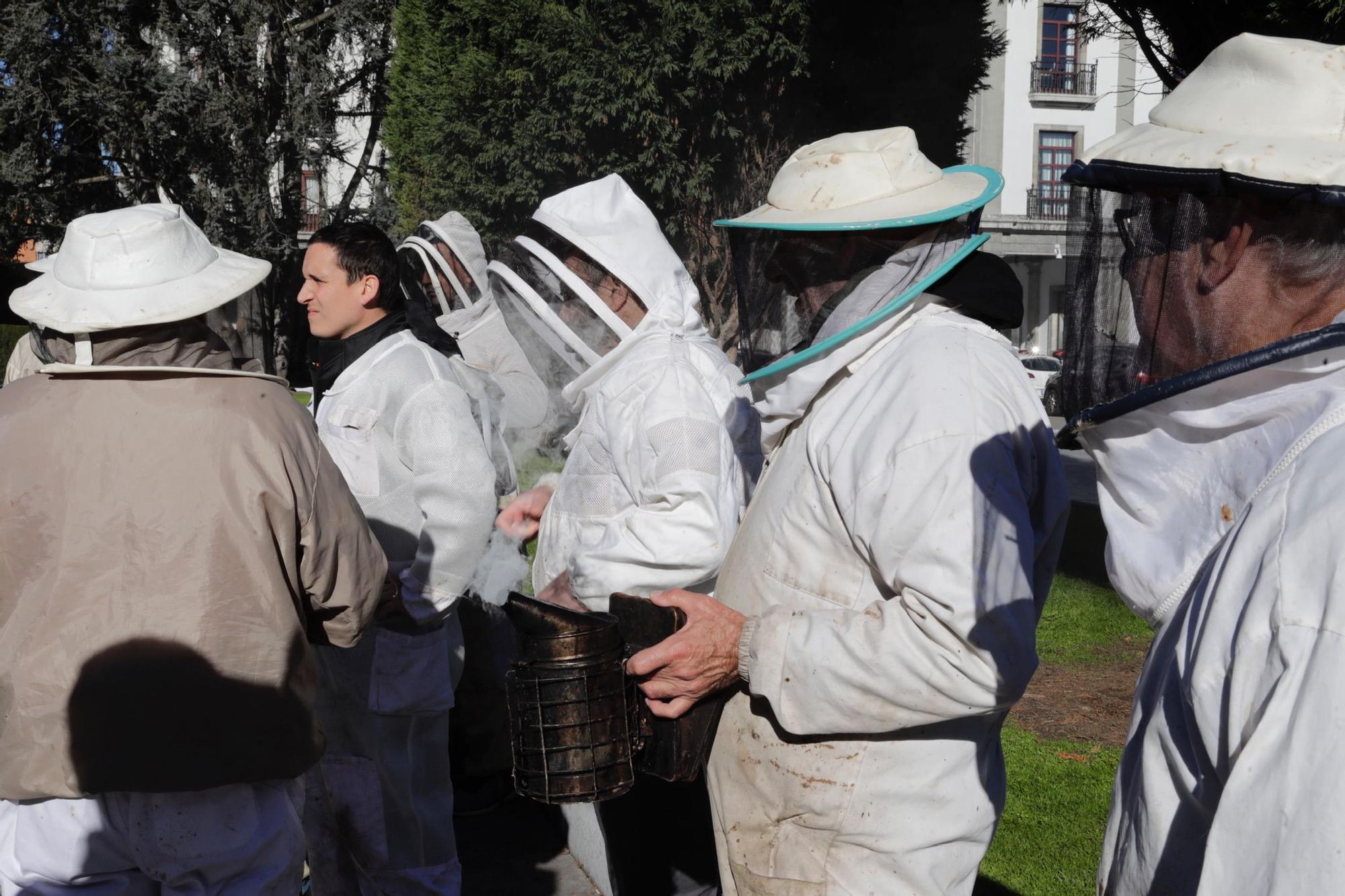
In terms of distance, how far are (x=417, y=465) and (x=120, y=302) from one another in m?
→ 1.15

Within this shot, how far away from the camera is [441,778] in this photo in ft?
12.6

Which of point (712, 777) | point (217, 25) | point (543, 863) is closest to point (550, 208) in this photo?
point (712, 777)

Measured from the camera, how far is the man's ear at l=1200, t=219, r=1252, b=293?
1462 mm

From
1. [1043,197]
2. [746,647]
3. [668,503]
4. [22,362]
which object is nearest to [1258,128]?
[746,647]

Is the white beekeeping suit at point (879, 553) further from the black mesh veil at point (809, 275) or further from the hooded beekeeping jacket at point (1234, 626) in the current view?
the hooded beekeeping jacket at point (1234, 626)

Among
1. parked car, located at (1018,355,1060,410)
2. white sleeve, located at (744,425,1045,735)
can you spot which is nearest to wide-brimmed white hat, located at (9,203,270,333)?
white sleeve, located at (744,425,1045,735)

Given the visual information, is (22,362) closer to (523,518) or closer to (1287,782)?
(523,518)

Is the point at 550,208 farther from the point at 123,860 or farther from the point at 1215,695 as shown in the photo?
the point at 1215,695

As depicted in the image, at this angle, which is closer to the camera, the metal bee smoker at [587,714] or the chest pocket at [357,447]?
the metal bee smoker at [587,714]

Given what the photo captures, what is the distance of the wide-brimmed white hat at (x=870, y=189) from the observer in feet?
7.35

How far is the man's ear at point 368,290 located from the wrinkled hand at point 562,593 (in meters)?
1.43

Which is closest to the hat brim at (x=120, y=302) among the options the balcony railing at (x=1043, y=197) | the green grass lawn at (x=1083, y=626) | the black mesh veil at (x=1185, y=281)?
the black mesh veil at (x=1185, y=281)

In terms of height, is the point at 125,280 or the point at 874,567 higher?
the point at 125,280

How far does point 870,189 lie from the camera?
232cm
